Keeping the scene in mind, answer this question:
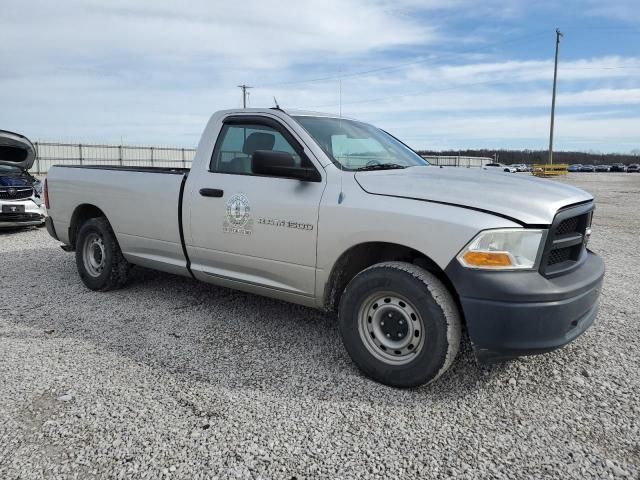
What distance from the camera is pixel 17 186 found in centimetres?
992

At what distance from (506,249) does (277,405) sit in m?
1.68

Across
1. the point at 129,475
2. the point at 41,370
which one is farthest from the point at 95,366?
the point at 129,475

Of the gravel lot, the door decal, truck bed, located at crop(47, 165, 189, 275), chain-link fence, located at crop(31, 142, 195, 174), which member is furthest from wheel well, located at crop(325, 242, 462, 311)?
chain-link fence, located at crop(31, 142, 195, 174)

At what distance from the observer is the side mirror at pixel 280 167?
3.62 m

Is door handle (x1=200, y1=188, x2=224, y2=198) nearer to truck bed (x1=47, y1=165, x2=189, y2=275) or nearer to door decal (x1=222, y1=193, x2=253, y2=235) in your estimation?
door decal (x1=222, y1=193, x2=253, y2=235)

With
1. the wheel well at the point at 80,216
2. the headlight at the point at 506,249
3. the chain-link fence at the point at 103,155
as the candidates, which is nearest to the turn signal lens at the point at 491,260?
the headlight at the point at 506,249

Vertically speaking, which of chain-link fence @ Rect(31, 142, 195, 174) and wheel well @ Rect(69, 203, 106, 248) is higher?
chain-link fence @ Rect(31, 142, 195, 174)

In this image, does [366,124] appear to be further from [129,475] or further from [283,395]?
[129,475]

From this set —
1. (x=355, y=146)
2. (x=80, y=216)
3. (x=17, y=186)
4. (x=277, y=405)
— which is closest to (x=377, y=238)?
(x=355, y=146)

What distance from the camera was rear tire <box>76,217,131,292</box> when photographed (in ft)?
18.1

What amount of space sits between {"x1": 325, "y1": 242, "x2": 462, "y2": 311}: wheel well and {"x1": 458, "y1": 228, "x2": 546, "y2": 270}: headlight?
44 cm

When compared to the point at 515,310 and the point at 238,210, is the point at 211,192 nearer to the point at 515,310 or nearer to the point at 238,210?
the point at 238,210

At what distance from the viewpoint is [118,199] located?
530 centimetres

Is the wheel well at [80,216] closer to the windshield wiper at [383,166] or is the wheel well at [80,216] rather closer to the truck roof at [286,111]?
the truck roof at [286,111]
